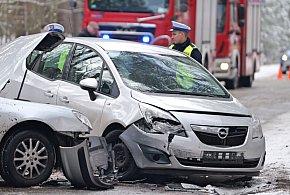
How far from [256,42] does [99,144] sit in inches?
917

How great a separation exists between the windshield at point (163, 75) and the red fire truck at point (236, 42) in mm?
14536

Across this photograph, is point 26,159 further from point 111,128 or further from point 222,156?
point 222,156

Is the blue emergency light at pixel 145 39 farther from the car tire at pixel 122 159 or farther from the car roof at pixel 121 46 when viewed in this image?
the car tire at pixel 122 159

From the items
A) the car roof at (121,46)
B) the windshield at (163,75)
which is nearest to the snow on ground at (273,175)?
the windshield at (163,75)

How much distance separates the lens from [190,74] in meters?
10.6

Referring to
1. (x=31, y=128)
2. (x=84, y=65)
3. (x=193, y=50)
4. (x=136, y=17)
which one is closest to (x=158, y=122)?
(x=31, y=128)

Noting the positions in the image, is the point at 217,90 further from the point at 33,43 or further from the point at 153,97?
the point at 33,43

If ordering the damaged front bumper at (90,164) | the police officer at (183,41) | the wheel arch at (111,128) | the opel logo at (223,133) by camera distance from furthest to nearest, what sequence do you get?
the police officer at (183,41) < the wheel arch at (111,128) < the opel logo at (223,133) < the damaged front bumper at (90,164)

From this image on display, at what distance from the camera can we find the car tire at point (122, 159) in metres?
9.36

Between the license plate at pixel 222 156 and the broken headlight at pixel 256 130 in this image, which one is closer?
the license plate at pixel 222 156

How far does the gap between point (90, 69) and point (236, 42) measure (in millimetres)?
17644

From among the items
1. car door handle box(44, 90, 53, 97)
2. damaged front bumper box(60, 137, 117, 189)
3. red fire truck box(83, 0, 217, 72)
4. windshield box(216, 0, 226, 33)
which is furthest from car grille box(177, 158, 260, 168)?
windshield box(216, 0, 226, 33)

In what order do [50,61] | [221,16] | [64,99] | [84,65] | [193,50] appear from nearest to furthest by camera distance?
[64,99], [84,65], [50,61], [193,50], [221,16]

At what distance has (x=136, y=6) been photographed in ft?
67.3
